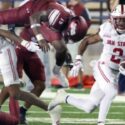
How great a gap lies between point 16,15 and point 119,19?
95 centimetres

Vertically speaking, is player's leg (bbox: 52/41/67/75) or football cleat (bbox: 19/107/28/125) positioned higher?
player's leg (bbox: 52/41/67/75)

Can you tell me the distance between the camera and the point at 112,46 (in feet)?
23.0

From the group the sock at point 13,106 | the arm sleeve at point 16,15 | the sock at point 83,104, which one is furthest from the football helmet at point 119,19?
the sock at point 13,106

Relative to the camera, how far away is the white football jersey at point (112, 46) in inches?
274

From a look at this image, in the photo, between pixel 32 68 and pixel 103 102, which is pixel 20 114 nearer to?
pixel 32 68

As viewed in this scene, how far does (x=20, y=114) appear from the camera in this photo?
7.70 metres

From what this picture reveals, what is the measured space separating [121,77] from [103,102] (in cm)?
95

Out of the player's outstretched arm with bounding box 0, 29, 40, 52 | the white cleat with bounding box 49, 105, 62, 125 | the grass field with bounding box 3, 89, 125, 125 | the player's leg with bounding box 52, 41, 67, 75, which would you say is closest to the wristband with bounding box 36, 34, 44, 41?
the player's outstretched arm with bounding box 0, 29, 40, 52

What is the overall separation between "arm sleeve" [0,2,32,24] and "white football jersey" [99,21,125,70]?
0.70 m

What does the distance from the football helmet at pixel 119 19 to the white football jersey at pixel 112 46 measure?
47 mm

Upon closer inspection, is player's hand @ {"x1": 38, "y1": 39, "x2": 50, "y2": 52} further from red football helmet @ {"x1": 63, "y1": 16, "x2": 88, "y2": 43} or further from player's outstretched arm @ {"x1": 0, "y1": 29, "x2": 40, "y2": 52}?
red football helmet @ {"x1": 63, "y1": 16, "x2": 88, "y2": 43}

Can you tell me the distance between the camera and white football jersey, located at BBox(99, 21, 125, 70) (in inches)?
274

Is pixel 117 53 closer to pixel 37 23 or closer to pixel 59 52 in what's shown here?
pixel 37 23

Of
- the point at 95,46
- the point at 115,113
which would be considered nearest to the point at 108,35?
the point at 115,113
